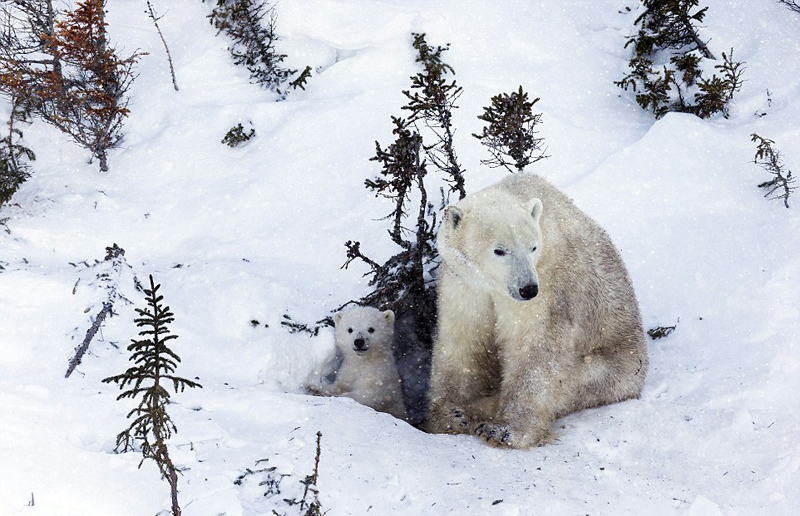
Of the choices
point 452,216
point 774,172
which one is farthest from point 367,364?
point 774,172

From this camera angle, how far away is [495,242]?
3828 millimetres

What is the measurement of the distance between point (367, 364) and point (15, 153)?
15.8 feet

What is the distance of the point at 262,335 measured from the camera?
5117mm

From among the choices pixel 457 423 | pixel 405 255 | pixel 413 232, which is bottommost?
pixel 457 423

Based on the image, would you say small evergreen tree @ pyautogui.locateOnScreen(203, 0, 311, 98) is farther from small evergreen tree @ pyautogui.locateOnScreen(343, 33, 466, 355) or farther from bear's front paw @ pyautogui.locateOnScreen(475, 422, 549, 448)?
bear's front paw @ pyautogui.locateOnScreen(475, 422, 549, 448)

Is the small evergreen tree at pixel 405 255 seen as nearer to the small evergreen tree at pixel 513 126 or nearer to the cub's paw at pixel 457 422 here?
the small evergreen tree at pixel 513 126

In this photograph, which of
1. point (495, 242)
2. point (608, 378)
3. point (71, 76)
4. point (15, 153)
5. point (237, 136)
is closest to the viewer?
point (495, 242)

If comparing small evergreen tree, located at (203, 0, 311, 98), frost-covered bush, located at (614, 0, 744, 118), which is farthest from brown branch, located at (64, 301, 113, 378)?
frost-covered bush, located at (614, 0, 744, 118)

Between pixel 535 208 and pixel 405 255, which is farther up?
pixel 405 255

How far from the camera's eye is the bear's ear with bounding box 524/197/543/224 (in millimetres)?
4027

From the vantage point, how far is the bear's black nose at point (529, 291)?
11.8 feet

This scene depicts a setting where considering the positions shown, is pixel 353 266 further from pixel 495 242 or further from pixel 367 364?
pixel 495 242

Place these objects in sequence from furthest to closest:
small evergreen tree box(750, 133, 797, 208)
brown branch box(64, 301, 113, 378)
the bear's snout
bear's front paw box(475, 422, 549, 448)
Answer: small evergreen tree box(750, 133, 797, 208)
the bear's snout
bear's front paw box(475, 422, 549, 448)
brown branch box(64, 301, 113, 378)

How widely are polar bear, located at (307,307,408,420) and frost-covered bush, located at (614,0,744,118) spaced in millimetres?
4375
